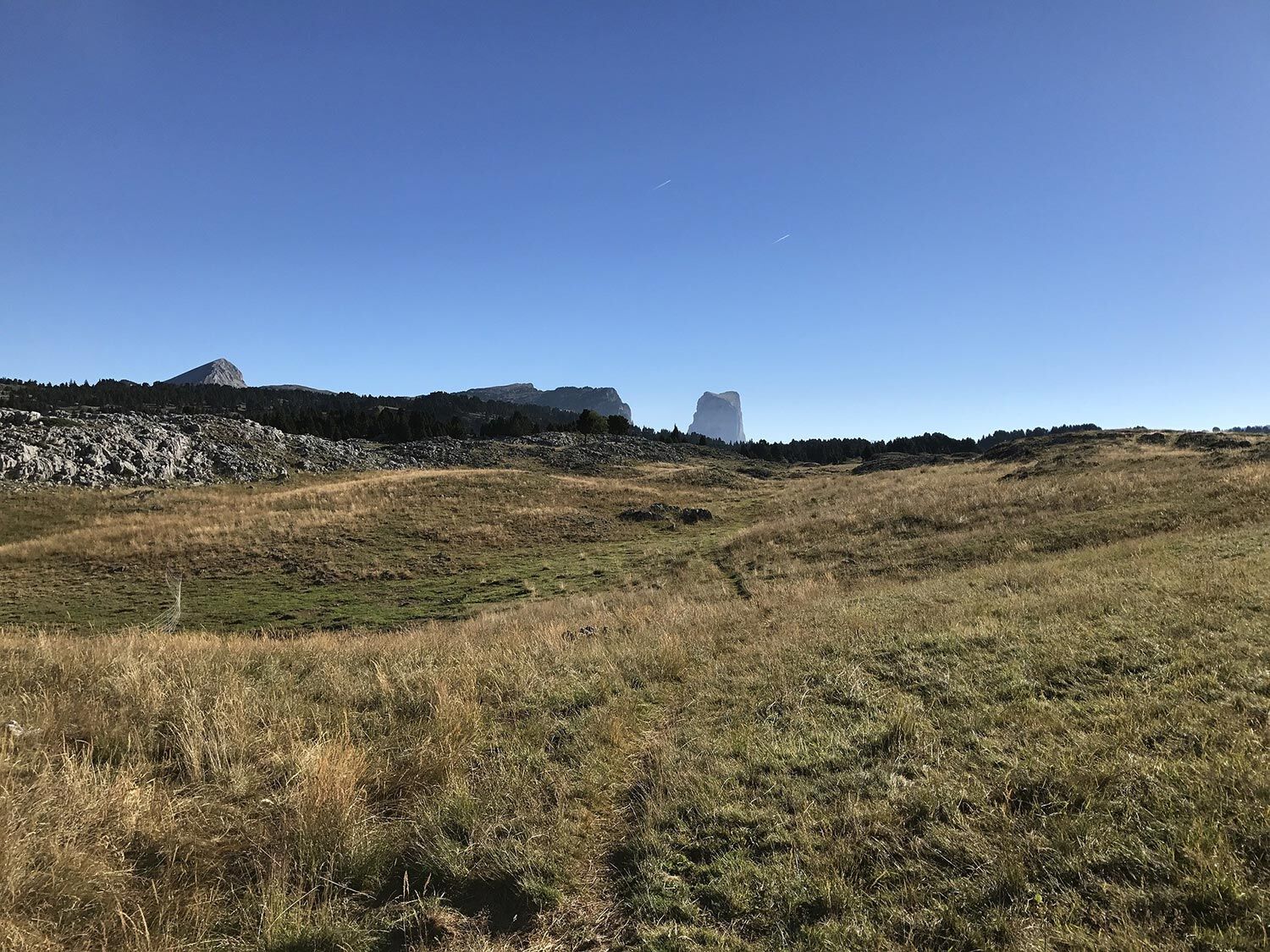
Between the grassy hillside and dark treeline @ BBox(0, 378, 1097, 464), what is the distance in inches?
3242

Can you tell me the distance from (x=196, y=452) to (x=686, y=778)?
67.1 metres

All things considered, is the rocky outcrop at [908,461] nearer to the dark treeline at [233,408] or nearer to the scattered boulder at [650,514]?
the scattered boulder at [650,514]

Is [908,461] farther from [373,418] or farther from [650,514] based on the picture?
[373,418]

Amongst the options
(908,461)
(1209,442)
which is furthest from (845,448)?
(1209,442)

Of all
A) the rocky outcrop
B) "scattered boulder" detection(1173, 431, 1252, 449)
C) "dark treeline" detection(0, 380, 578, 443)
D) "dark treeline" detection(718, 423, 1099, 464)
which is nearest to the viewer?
"scattered boulder" detection(1173, 431, 1252, 449)

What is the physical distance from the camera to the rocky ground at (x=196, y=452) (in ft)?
147

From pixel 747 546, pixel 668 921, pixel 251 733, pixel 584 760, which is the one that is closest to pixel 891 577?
pixel 747 546

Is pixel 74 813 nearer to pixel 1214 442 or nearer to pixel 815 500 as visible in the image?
pixel 815 500

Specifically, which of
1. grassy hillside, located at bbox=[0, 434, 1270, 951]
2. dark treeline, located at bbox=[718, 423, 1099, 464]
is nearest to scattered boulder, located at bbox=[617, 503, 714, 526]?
grassy hillside, located at bbox=[0, 434, 1270, 951]

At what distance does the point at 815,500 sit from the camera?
4591 cm

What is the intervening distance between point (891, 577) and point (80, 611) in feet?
97.1

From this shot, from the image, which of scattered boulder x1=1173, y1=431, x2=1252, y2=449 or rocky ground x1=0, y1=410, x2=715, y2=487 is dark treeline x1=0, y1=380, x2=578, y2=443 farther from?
scattered boulder x1=1173, y1=431, x2=1252, y2=449

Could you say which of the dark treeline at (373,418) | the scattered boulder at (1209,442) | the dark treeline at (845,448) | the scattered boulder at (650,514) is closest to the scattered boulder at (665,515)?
the scattered boulder at (650,514)

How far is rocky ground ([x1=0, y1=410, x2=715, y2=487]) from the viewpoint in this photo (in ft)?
147
